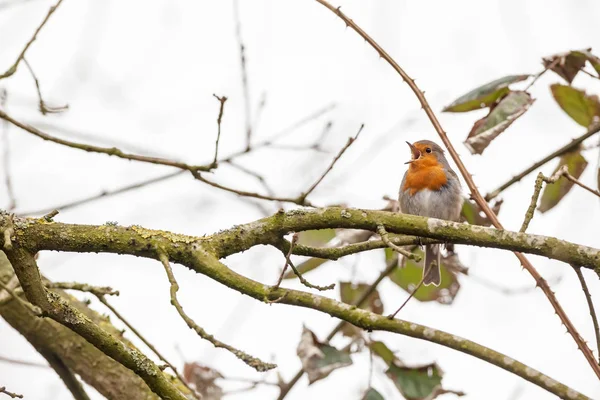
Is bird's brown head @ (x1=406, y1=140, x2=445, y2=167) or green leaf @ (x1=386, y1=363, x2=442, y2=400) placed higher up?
bird's brown head @ (x1=406, y1=140, x2=445, y2=167)

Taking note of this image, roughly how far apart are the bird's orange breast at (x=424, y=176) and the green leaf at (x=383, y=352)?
6.35 feet

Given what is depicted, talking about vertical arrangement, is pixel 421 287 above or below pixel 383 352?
above

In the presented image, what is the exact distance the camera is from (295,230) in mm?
2328

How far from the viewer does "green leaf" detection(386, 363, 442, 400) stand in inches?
115

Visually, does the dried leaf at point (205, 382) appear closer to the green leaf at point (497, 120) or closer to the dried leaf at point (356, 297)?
the dried leaf at point (356, 297)

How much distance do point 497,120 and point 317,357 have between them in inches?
40.4

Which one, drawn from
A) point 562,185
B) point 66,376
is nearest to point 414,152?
point 562,185

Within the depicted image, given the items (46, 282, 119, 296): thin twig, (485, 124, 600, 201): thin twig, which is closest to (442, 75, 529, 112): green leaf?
(485, 124, 600, 201): thin twig

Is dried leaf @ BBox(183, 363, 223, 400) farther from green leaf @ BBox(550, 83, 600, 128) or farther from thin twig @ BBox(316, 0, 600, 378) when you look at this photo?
green leaf @ BBox(550, 83, 600, 128)

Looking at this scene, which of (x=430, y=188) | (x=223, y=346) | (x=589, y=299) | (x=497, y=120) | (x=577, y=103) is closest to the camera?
(x=223, y=346)

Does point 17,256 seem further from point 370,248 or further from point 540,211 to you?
point 540,211

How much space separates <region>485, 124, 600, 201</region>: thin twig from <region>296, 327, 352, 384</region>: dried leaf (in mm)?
946

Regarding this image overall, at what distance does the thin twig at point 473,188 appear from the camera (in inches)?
90.4

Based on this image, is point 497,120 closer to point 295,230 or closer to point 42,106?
point 295,230
